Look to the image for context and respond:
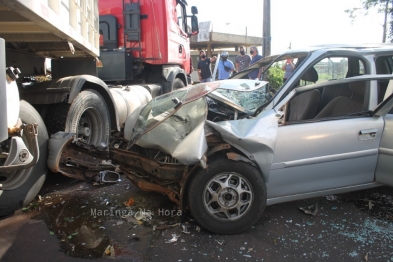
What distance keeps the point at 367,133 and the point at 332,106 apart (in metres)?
0.49

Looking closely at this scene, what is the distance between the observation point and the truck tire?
12.7 ft

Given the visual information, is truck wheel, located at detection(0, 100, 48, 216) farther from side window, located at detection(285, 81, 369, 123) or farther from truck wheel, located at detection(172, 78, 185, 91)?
truck wheel, located at detection(172, 78, 185, 91)

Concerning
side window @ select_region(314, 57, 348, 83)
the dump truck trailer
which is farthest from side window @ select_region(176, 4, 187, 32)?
side window @ select_region(314, 57, 348, 83)

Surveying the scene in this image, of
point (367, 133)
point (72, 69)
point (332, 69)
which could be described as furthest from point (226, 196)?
point (72, 69)

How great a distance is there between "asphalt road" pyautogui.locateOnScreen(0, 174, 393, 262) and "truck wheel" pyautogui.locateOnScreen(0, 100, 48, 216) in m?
0.18

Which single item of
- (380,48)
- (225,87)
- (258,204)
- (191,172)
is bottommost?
(258,204)

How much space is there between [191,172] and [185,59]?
659 cm

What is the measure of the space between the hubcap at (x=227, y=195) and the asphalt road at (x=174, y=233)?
8.5 inches

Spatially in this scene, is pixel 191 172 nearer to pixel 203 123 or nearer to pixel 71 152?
pixel 203 123

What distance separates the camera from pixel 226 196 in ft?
9.61

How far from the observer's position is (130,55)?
691 cm

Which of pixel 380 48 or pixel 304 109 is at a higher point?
pixel 380 48

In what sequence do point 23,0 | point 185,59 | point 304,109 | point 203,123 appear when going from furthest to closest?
point 185,59 < point 304,109 < point 203,123 < point 23,0

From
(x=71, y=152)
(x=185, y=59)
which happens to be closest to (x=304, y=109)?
(x=71, y=152)
